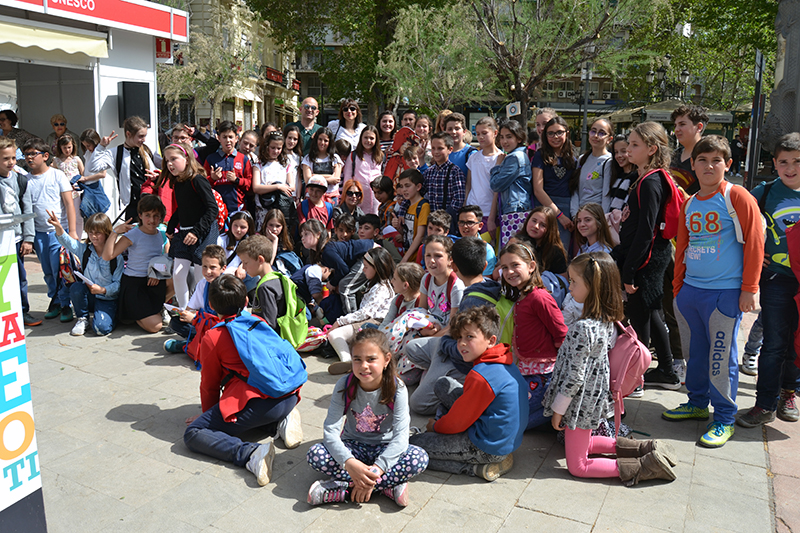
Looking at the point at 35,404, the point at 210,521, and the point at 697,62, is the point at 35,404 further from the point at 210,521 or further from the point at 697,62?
the point at 697,62

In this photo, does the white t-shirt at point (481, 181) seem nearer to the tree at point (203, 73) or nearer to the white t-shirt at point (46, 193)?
the white t-shirt at point (46, 193)

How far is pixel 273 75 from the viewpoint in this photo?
43.6 meters

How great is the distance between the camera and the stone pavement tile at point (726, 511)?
120 inches

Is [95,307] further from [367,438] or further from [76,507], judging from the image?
[367,438]

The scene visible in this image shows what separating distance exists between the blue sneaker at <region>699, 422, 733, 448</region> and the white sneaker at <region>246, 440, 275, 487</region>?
2.61 m

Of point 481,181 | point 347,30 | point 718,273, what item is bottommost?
point 718,273

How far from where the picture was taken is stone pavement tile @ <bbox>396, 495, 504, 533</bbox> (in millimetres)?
3023

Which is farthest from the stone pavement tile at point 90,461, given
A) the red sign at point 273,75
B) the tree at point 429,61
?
the red sign at point 273,75

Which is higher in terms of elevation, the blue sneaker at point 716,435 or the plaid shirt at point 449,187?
the plaid shirt at point 449,187

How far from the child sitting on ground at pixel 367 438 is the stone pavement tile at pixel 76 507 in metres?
0.99

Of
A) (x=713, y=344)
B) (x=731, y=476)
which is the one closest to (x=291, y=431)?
(x=731, y=476)

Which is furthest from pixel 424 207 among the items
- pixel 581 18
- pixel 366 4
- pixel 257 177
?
pixel 366 4

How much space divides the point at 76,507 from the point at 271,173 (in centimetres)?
461

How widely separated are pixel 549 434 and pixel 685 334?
3.72ft
